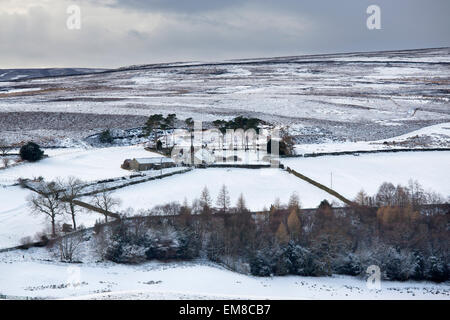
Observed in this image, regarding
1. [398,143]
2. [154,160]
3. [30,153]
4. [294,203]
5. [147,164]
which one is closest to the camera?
[294,203]

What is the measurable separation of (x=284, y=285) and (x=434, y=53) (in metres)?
192

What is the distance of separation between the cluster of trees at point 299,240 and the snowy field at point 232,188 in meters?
3.83

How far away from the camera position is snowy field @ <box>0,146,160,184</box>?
147 feet

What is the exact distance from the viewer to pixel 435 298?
84.9ft

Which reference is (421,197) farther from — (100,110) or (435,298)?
(100,110)

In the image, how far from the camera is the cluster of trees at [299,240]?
29.4 metres

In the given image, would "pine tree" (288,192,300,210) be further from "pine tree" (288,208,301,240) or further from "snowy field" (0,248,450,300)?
"snowy field" (0,248,450,300)

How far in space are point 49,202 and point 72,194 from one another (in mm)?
1904

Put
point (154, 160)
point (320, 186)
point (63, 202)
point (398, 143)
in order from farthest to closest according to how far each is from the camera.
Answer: point (398, 143), point (154, 160), point (320, 186), point (63, 202)

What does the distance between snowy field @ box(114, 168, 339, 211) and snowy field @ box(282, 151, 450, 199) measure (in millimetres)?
2748

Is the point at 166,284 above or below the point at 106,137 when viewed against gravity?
below

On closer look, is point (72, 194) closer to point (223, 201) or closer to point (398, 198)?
point (223, 201)

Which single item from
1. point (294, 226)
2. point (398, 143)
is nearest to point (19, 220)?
point (294, 226)

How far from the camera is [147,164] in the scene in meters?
46.9
